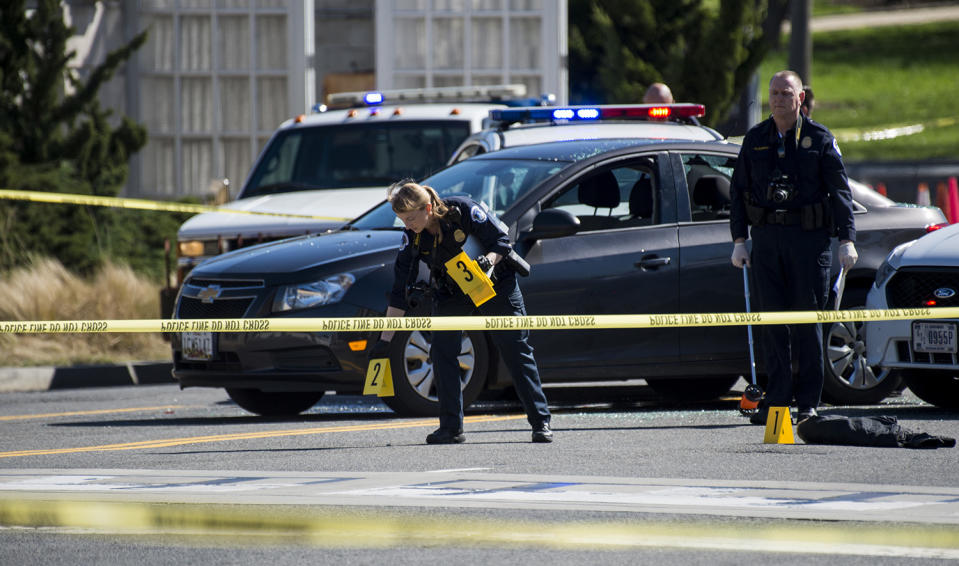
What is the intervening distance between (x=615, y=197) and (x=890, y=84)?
154 ft

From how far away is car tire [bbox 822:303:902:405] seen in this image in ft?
32.7

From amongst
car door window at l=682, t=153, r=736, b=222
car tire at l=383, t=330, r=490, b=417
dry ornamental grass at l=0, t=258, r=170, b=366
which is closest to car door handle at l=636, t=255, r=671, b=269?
car door window at l=682, t=153, r=736, b=222

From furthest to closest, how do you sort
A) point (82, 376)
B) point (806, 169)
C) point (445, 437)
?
point (82, 376)
point (806, 169)
point (445, 437)

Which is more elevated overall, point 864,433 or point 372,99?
point 372,99

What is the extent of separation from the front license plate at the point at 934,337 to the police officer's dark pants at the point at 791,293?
2.23 ft

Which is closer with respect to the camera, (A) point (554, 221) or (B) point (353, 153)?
(A) point (554, 221)

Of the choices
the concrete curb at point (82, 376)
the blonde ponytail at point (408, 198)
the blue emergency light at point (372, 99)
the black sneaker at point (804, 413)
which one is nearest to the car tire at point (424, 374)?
the blonde ponytail at point (408, 198)

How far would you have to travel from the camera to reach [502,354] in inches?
338

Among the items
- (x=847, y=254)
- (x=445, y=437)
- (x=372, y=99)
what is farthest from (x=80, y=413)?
(x=847, y=254)

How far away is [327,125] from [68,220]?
347 centimetres

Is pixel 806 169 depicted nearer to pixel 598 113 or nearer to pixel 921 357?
pixel 921 357

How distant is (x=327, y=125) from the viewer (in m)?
13.8

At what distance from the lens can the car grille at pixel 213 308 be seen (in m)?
9.64

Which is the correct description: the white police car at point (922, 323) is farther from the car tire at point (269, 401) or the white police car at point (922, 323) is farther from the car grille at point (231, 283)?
the car grille at point (231, 283)
